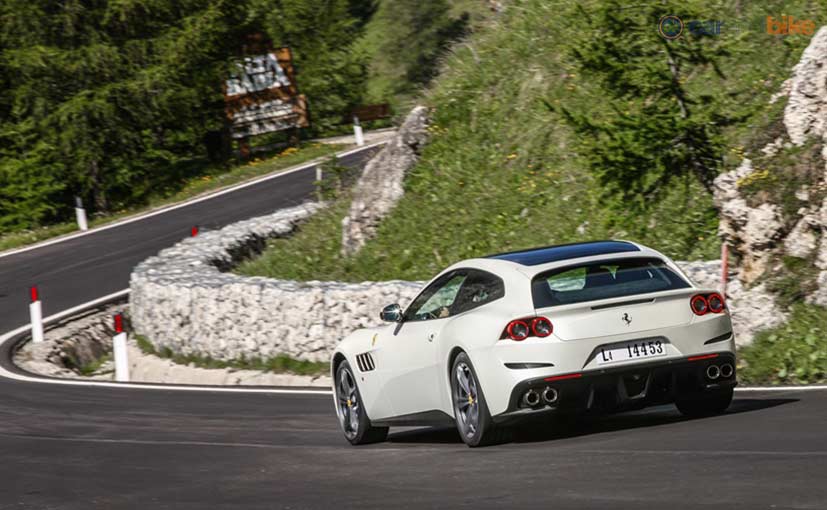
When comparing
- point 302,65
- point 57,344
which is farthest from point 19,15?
point 57,344

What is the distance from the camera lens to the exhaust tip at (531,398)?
8688 mm

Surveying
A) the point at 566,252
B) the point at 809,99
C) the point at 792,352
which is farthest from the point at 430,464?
the point at 809,99

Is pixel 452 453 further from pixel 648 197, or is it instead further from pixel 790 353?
pixel 648 197

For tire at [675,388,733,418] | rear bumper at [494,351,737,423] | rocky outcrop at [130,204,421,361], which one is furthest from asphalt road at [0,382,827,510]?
rocky outcrop at [130,204,421,361]

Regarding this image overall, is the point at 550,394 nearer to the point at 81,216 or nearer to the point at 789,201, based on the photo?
the point at 789,201

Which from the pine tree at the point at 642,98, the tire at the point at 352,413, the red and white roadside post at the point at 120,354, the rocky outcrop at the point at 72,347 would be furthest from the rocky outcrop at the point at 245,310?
the tire at the point at 352,413

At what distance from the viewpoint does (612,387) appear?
8719 mm

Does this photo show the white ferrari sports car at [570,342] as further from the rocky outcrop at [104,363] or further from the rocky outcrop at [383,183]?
the rocky outcrop at [383,183]

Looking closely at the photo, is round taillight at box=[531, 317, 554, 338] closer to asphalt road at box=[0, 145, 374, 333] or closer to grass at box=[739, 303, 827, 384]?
grass at box=[739, 303, 827, 384]

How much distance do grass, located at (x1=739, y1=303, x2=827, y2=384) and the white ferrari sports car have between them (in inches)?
104

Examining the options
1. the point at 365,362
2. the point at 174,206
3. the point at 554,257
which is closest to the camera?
the point at 554,257

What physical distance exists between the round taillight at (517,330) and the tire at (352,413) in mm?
2468

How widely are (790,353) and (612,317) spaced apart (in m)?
4.24

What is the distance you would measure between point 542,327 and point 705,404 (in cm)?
177
